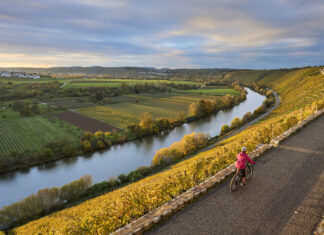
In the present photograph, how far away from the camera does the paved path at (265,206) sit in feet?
22.3

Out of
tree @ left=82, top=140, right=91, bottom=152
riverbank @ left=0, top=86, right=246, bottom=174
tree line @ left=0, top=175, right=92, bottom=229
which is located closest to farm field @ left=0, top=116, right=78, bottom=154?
riverbank @ left=0, top=86, right=246, bottom=174

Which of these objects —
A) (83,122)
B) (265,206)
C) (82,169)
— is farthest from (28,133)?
(265,206)

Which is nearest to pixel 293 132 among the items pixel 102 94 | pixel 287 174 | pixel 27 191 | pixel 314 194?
pixel 287 174

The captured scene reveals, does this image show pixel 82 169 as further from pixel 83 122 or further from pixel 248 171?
pixel 248 171

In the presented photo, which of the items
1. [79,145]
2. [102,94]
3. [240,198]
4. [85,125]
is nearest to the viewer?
[240,198]

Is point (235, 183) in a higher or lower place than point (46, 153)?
higher

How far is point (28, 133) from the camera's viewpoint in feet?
153

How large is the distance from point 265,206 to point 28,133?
53589 millimetres

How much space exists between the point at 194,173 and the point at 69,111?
2795 inches

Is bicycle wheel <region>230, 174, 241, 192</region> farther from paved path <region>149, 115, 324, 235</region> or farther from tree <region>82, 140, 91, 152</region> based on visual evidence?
tree <region>82, 140, 91, 152</region>

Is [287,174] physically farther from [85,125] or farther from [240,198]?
[85,125]

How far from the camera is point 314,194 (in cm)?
845

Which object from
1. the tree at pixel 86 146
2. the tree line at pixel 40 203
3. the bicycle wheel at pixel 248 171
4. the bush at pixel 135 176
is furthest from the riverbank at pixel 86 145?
the bicycle wheel at pixel 248 171

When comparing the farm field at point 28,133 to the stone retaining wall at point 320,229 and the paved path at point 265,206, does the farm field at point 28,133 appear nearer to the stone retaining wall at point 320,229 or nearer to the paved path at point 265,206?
the paved path at point 265,206
